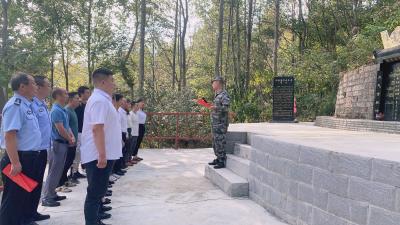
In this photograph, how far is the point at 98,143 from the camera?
3154 millimetres

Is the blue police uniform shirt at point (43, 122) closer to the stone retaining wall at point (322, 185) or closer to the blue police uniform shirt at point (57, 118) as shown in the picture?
the blue police uniform shirt at point (57, 118)

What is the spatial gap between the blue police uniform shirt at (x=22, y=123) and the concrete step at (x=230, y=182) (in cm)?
255

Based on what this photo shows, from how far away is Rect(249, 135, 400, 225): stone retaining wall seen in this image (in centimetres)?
253

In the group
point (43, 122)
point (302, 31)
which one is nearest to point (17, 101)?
point (43, 122)


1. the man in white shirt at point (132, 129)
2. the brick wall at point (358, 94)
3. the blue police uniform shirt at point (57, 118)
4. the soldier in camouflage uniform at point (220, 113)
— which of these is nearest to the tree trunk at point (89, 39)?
the man in white shirt at point (132, 129)

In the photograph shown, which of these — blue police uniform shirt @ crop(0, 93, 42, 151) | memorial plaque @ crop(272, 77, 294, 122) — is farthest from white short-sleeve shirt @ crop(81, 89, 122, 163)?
memorial plaque @ crop(272, 77, 294, 122)

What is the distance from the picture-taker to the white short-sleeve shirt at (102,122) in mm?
3225

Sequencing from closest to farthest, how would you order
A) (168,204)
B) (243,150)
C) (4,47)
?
(168,204), (243,150), (4,47)

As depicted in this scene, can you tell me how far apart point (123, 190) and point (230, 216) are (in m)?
2.00

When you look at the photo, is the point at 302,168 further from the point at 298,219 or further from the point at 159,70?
the point at 159,70

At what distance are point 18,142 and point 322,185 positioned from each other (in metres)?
2.69

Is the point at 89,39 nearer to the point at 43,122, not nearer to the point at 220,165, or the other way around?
the point at 220,165

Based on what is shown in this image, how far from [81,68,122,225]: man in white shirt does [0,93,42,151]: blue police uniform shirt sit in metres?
0.46

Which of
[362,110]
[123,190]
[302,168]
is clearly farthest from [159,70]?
[302,168]
